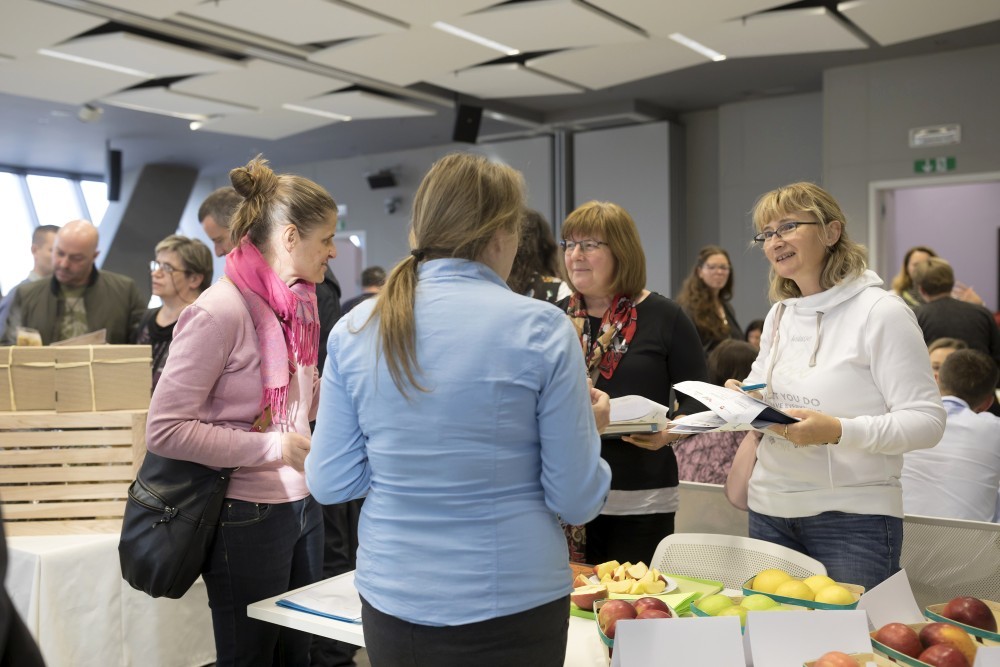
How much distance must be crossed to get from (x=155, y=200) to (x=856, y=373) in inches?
480

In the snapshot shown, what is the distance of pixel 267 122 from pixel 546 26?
387cm

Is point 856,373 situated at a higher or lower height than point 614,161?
lower

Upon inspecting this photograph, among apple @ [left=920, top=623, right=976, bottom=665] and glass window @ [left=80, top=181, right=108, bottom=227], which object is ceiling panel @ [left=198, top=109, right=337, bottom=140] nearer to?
glass window @ [left=80, top=181, right=108, bottom=227]

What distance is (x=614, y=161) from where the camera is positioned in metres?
9.98

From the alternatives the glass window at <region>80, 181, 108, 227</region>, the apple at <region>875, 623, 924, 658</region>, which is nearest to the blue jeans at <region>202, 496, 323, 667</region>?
the apple at <region>875, 623, 924, 658</region>

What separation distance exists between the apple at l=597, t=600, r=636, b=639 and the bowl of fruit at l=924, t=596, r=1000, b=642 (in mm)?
556

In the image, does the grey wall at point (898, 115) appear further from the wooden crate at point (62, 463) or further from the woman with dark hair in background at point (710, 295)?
the wooden crate at point (62, 463)

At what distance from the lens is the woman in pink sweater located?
1843 mm

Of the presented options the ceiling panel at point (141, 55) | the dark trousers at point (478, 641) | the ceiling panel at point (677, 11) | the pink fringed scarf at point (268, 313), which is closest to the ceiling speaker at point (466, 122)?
the ceiling panel at point (141, 55)

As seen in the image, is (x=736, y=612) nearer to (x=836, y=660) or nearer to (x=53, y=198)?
(x=836, y=660)

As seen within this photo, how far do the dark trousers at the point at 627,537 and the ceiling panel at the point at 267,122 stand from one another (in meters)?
6.69

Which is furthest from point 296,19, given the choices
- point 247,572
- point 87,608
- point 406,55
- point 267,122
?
point 247,572

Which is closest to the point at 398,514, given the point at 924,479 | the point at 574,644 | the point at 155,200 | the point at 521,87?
the point at 574,644

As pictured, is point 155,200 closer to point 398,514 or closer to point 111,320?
point 111,320
